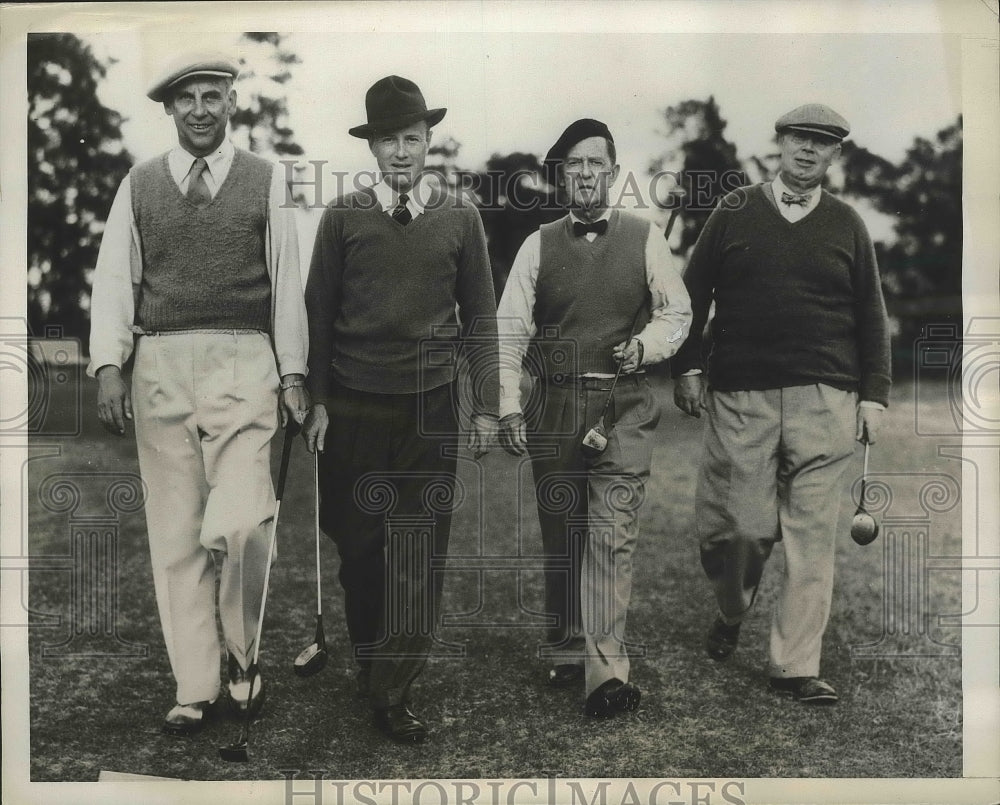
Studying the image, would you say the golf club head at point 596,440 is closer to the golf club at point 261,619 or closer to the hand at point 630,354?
the hand at point 630,354

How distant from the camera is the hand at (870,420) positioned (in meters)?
3.30

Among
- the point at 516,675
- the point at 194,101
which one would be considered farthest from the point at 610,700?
the point at 194,101

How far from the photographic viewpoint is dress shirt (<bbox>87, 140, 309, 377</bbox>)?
3201 millimetres

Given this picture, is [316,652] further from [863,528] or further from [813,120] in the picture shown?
[813,120]

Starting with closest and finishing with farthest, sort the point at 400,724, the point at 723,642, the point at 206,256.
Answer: the point at 206,256, the point at 400,724, the point at 723,642

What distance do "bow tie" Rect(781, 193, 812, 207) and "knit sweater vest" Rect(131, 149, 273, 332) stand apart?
169 cm

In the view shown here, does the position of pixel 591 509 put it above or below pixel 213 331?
below

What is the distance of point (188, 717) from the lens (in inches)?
129

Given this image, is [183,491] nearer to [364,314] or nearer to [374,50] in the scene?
[364,314]

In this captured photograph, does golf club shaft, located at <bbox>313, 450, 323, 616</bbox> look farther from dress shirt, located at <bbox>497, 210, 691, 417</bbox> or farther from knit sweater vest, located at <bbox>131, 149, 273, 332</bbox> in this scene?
dress shirt, located at <bbox>497, 210, 691, 417</bbox>

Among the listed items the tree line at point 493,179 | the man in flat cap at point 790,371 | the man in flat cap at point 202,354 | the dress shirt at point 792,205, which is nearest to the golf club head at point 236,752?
the man in flat cap at point 202,354

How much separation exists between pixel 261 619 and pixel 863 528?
2.02 meters

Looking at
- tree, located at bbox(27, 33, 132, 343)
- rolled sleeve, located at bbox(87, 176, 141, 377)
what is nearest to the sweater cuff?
rolled sleeve, located at bbox(87, 176, 141, 377)

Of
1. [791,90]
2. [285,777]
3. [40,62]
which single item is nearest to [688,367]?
[791,90]
